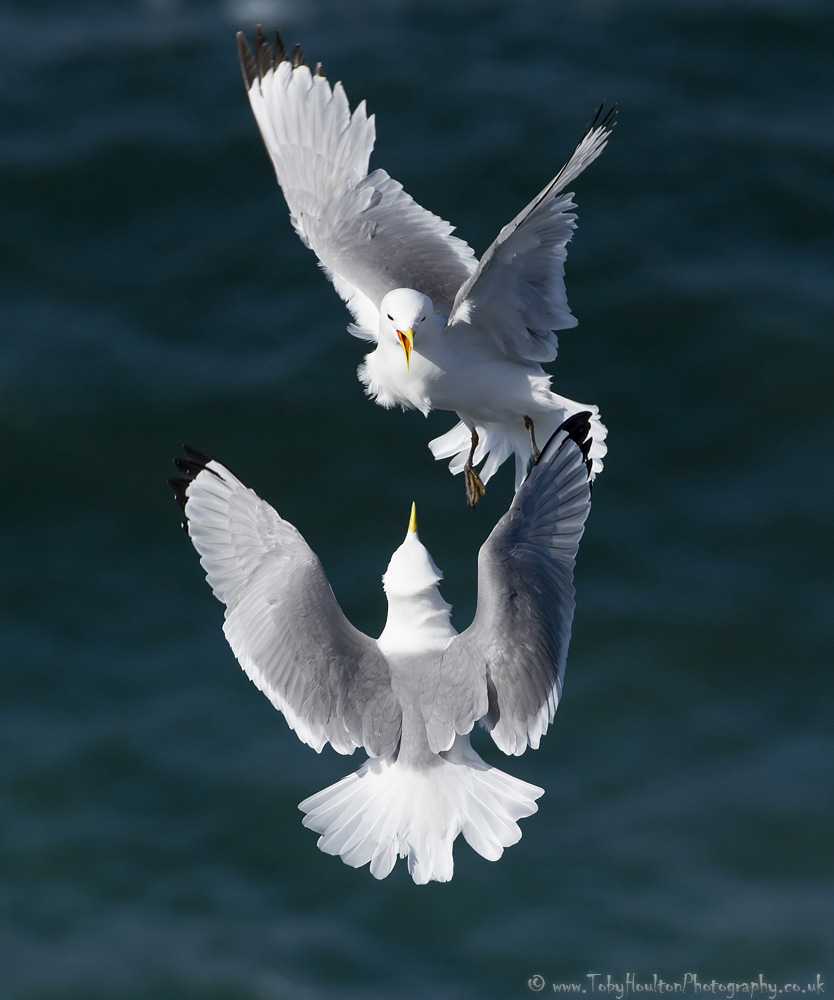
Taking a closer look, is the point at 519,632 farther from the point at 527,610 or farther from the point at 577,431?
the point at 577,431

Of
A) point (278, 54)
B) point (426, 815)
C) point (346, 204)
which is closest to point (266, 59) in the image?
point (278, 54)

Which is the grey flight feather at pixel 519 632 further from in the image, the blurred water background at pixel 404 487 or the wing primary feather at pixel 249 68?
the blurred water background at pixel 404 487

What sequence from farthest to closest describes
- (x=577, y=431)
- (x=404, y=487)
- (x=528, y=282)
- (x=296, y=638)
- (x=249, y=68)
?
(x=404, y=487) < (x=249, y=68) < (x=528, y=282) < (x=577, y=431) < (x=296, y=638)

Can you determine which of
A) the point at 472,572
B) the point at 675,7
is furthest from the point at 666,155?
the point at 472,572

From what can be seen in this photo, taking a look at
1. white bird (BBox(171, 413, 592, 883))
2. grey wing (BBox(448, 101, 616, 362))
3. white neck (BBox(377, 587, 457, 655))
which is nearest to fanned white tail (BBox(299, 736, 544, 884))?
white bird (BBox(171, 413, 592, 883))

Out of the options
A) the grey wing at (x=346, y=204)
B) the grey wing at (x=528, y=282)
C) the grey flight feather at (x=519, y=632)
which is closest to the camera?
the grey flight feather at (x=519, y=632)

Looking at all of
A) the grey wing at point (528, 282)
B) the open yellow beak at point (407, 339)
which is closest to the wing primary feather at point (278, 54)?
the grey wing at point (528, 282)

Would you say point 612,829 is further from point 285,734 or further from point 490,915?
point 285,734
